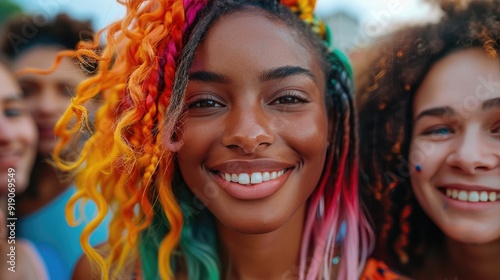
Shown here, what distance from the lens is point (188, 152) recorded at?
4.25ft

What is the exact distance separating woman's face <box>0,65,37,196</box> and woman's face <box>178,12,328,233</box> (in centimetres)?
62

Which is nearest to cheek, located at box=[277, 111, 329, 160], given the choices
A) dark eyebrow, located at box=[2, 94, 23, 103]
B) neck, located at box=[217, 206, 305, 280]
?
neck, located at box=[217, 206, 305, 280]

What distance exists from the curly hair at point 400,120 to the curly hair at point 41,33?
3.17ft

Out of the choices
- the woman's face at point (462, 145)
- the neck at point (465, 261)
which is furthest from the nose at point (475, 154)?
the neck at point (465, 261)

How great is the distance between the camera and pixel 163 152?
52.3 inches

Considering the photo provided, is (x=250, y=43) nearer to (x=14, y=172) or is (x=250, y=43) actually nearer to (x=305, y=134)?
(x=305, y=134)

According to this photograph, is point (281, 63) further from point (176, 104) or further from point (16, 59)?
point (16, 59)

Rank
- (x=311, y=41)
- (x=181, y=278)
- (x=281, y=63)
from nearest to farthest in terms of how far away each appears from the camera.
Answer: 1. (x=281, y=63)
2. (x=311, y=41)
3. (x=181, y=278)

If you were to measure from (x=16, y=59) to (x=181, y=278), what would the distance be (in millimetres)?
915

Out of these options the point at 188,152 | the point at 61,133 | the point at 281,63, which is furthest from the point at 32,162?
the point at 281,63

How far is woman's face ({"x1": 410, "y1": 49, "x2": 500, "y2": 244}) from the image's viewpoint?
1338 millimetres

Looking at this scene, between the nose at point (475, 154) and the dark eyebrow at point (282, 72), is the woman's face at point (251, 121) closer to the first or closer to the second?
the dark eyebrow at point (282, 72)

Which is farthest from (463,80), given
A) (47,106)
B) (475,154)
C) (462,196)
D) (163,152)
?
(47,106)

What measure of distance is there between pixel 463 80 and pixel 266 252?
28.0 inches
